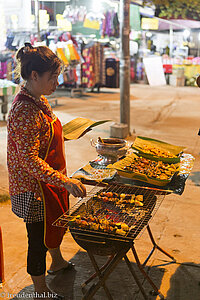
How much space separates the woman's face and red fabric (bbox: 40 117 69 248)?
9.3 inches

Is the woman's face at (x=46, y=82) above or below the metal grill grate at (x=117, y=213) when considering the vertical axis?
above

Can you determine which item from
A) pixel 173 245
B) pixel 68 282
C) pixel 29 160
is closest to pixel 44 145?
pixel 29 160

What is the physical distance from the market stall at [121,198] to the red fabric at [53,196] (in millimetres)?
69

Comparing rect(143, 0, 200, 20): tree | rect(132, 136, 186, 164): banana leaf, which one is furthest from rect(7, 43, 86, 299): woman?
rect(143, 0, 200, 20): tree

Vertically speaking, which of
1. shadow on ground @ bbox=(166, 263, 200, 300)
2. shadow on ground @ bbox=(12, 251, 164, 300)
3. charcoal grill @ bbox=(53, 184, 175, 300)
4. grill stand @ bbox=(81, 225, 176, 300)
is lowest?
shadow on ground @ bbox=(166, 263, 200, 300)

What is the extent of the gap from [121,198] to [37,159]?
665mm

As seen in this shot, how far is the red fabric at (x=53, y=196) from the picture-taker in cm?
258

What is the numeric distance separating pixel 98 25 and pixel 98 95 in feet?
12.0

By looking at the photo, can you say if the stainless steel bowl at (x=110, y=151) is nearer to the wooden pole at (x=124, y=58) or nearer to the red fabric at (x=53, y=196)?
the red fabric at (x=53, y=196)

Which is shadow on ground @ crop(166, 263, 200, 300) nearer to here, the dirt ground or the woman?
the dirt ground

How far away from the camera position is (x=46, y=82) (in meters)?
2.49

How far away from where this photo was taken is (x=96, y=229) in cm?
230

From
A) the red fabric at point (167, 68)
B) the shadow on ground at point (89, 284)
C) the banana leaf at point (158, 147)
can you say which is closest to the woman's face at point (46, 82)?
the banana leaf at point (158, 147)

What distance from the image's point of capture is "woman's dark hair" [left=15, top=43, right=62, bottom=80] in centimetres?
245
